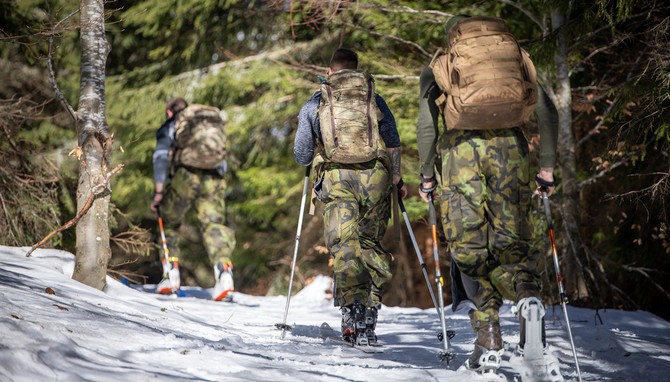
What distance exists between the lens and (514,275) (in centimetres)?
383

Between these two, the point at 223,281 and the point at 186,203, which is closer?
the point at 223,281

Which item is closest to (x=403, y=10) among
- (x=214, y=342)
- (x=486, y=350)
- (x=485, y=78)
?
(x=485, y=78)

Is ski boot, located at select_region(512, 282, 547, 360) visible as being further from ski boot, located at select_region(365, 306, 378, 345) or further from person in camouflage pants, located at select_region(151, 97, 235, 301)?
person in camouflage pants, located at select_region(151, 97, 235, 301)

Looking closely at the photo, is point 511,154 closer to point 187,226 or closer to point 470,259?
point 470,259

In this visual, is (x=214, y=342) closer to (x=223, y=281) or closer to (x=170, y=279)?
(x=223, y=281)

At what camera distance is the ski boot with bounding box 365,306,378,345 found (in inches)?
191

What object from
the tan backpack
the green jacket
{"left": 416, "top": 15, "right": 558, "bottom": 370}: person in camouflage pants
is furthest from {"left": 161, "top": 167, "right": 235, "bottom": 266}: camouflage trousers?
the tan backpack

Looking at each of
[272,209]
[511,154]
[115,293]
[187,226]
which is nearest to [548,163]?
[511,154]

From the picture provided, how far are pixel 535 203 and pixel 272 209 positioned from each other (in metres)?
6.61

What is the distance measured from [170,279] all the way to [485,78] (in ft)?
16.5

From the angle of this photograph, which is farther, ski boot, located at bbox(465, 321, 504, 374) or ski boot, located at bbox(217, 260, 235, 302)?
ski boot, located at bbox(217, 260, 235, 302)

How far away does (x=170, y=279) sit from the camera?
7586 millimetres

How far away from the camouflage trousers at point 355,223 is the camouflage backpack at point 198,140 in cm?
301

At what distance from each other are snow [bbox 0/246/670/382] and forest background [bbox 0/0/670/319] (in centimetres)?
80
